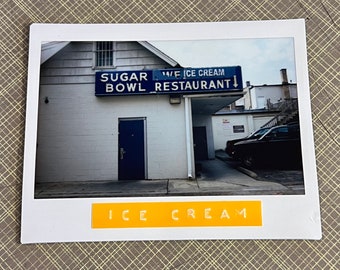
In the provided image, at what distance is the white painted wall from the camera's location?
55 centimetres

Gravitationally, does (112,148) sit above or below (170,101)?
below

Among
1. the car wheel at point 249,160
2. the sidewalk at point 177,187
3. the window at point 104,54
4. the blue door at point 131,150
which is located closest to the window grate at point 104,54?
the window at point 104,54

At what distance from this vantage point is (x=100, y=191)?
530 mm

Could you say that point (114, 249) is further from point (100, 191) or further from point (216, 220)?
point (216, 220)

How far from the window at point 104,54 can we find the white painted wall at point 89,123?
22mm

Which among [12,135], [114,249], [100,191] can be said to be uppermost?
[12,135]

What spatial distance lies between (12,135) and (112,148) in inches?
9.2

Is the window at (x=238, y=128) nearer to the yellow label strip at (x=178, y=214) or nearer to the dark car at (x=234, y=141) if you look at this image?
the dark car at (x=234, y=141)

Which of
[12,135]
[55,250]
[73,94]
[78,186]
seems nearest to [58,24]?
[73,94]

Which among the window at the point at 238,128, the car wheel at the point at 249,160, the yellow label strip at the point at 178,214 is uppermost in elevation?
the window at the point at 238,128

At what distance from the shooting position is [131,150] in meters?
0.56

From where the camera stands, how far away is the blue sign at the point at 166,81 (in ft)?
1.87

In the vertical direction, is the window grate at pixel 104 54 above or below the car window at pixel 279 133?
above

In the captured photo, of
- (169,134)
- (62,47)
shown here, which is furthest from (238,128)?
(62,47)
